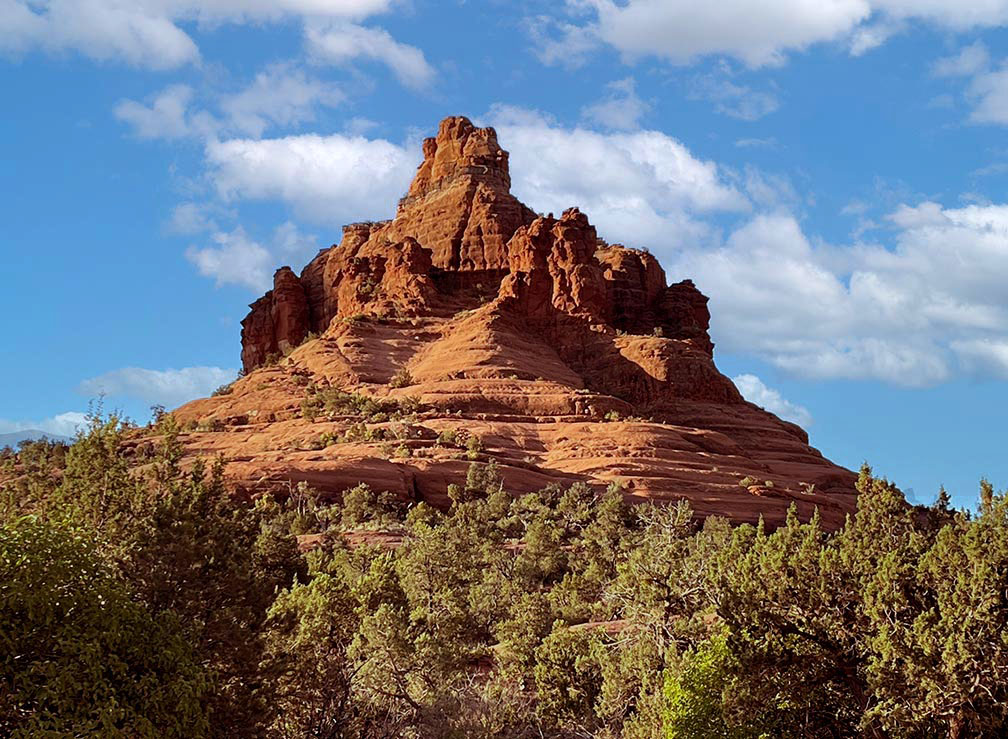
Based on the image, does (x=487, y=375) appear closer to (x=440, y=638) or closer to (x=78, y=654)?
(x=440, y=638)

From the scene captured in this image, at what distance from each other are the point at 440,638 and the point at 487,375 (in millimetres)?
51020

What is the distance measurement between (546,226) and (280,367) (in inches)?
1228

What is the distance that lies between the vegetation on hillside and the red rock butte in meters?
32.8

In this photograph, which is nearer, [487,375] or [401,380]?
[487,375]

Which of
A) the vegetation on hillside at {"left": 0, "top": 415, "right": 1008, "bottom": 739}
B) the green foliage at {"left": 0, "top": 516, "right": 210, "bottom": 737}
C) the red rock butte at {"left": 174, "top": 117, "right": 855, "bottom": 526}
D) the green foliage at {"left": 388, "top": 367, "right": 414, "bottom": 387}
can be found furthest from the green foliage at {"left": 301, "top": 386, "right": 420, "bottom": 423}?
the green foliage at {"left": 0, "top": 516, "right": 210, "bottom": 737}

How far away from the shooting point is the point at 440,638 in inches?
1068

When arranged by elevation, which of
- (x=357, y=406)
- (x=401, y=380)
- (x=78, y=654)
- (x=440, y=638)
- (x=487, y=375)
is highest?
(x=487, y=375)

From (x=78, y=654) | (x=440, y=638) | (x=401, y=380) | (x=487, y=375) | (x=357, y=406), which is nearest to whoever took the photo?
(x=78, y=654)

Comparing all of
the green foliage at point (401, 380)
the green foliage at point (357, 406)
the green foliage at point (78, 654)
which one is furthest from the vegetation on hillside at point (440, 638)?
the green foliage at point (401, 380)

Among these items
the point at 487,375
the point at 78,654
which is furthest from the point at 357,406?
→ the point at 78,654

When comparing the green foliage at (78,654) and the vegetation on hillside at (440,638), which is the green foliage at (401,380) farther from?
the green foliage at (78,654)

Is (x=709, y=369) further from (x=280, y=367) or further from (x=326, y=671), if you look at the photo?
(x=326, y=671)

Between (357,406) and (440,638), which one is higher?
(357,406)

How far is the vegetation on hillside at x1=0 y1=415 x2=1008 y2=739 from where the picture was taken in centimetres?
1484
